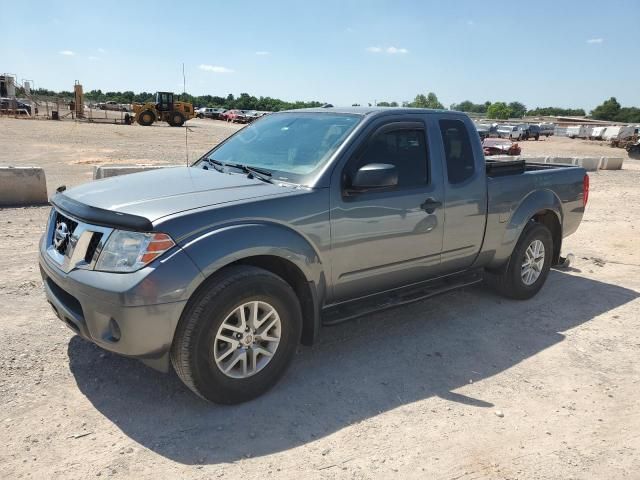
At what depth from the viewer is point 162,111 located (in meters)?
40.9

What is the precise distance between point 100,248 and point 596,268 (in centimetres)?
627

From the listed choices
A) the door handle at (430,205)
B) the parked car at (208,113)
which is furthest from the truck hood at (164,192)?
the parked car at (208,113)

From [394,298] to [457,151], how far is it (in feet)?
4.72

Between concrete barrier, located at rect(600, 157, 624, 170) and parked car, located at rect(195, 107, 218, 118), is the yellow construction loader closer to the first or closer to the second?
parked car, located at rect(195, 107, 218, 118)

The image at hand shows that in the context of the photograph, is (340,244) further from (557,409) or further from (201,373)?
(557,409)

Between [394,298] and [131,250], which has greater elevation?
[131,250]

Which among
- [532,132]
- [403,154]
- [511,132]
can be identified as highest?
Answer: [532,132]

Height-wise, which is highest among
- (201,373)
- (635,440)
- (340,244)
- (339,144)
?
(339,144)

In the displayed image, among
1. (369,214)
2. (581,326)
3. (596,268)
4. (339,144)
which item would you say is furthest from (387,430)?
(596,268)

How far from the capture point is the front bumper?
2926 millimetres

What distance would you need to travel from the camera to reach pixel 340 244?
379cm

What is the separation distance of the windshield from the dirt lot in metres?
1.47

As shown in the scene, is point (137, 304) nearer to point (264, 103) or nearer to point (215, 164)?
point (215, 164)

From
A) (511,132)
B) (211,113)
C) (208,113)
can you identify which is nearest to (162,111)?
(211,113)
